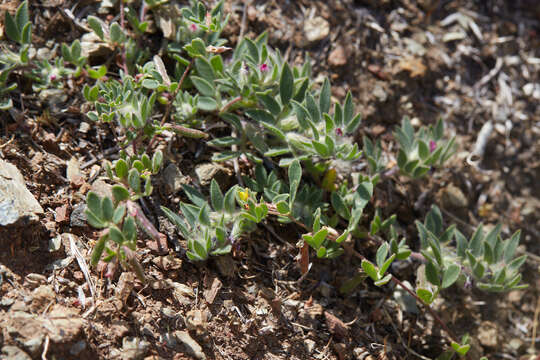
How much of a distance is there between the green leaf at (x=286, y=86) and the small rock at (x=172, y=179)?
725 millimetres

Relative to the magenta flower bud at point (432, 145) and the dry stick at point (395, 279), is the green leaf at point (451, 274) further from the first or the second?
the magenta flower bud at point (432, 145)

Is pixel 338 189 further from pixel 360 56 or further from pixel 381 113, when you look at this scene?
pixel 360 56

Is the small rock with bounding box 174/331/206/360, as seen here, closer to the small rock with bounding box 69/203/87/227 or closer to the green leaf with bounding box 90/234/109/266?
the green leaf with bounding box 90/234/109/266

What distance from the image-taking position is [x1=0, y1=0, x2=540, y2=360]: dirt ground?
2318 millimetres

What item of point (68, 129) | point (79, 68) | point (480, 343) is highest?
point (79, 68)

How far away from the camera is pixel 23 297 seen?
7.12 ft

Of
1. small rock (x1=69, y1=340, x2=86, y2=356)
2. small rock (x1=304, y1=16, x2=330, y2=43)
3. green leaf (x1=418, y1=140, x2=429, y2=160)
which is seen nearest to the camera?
small rock (x1=69, y1=340, x2=86, y2=356)

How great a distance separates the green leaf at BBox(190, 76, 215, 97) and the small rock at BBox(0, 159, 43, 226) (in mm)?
1069

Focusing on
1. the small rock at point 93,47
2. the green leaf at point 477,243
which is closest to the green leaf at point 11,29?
the small rock at point 93,47

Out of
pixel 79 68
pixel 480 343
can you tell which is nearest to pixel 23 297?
pixel 79 68

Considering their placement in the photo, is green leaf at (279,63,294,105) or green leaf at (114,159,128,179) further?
green leaf at (279,63,294,105)

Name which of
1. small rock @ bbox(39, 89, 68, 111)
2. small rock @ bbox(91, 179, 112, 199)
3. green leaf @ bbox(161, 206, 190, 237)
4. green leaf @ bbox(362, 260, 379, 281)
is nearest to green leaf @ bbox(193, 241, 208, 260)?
green leaf @ bbox(161, 206, 190, 237)

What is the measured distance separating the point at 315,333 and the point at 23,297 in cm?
147

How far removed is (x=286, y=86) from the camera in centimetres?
289
